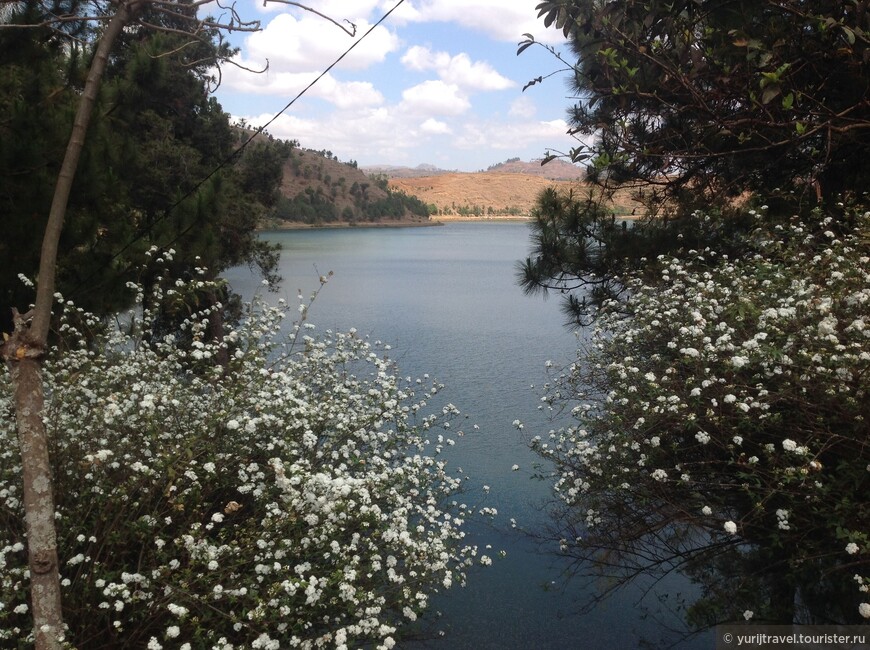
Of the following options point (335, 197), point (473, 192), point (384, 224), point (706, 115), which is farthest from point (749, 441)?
point (473, 192)

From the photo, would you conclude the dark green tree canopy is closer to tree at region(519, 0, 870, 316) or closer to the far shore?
tree at region(519, 0, 870, 316)

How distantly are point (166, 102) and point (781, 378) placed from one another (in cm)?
1166

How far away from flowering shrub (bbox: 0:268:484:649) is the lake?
1114 millimetres

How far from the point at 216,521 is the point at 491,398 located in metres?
5.77

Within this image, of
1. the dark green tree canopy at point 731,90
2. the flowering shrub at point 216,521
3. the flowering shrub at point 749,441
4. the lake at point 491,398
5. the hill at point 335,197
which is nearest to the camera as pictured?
the flowering shrub at point 216,521

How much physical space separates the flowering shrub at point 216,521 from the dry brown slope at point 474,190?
6404 cm

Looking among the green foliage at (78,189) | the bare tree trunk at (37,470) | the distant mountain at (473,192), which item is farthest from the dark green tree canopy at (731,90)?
the distant mountain at (473,192)

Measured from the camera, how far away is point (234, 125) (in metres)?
14.8

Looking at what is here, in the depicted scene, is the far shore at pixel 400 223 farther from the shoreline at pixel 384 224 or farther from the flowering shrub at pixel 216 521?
the flowering shrub at pixel 216 521

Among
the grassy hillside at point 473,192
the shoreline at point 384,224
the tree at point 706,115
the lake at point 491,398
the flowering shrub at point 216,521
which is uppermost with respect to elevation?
the grassy hillside at point 473,192

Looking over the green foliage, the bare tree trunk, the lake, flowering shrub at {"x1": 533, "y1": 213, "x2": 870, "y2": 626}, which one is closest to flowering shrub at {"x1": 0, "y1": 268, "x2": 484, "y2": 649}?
the bare tree trunk

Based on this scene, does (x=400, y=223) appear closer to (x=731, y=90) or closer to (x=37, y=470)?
(x=731, y=90)

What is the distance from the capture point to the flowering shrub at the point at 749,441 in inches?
131

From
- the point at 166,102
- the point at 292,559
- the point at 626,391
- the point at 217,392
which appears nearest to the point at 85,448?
→ the point at 217,392
